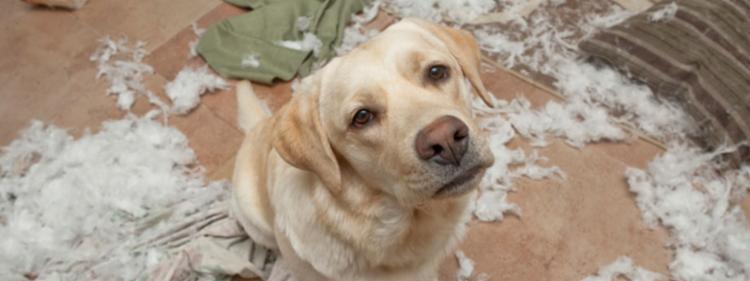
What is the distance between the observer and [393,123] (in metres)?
1.49

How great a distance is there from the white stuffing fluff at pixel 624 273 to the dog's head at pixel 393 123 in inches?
48.1

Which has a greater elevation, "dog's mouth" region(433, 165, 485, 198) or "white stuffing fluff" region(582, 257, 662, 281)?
"dog's mouth" region(433, 165, 485, 198)

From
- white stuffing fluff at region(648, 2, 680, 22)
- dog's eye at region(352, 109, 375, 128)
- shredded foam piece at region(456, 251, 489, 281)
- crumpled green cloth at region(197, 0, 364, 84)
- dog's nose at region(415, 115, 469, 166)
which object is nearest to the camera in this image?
dog's nose at region(415, 115, 469, 166)

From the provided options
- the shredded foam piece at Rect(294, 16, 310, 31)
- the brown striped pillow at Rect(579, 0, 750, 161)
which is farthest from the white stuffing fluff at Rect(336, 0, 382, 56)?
the brown striped pillow at Rect(579, 0, 750, 161)

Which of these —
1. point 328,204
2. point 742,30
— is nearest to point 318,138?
point 328,204

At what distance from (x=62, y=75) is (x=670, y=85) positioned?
334 cm

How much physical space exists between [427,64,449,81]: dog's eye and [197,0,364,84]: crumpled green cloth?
164 centimetres

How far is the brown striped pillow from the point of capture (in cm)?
274

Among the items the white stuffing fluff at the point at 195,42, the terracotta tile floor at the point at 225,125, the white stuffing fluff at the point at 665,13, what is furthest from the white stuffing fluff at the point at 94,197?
the white stuffing fluff at the point at 665,13

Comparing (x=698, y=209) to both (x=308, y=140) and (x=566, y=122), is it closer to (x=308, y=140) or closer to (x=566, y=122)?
(x=566, y=122)

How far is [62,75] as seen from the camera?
10.6 feet

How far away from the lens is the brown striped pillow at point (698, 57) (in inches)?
108

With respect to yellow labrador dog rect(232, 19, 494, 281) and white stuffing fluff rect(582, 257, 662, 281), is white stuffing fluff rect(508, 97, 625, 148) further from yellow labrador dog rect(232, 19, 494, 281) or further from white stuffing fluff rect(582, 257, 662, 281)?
yellow labrador dog rect(232, 19, 494, 281)

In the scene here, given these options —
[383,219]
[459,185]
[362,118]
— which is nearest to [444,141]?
[459,185]
